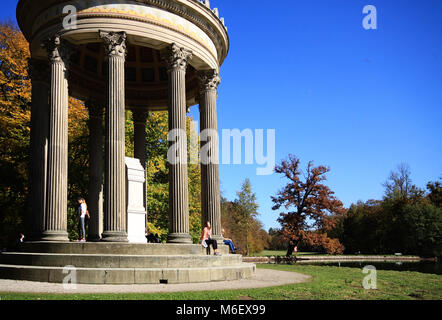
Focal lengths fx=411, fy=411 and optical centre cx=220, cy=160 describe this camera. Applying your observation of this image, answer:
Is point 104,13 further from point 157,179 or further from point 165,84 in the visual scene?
point 157,179

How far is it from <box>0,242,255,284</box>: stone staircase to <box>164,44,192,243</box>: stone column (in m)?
1.98

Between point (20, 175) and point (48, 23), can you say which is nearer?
point (48, 23)

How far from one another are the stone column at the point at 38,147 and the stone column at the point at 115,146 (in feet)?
22.4

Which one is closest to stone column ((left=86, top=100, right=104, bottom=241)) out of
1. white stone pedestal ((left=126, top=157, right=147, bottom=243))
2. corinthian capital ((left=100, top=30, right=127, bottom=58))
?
white stone pedestal ((left=126, top=157, right=147, bottom=243))

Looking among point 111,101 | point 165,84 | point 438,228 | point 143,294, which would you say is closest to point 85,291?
point 143,294

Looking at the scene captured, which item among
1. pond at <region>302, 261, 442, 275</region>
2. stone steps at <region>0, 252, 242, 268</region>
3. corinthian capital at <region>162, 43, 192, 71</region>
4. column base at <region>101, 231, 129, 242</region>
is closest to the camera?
stone steps at <region>0, 252, 242, 268</region>

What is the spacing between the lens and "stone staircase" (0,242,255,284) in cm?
1817

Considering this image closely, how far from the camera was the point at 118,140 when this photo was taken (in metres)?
23.7

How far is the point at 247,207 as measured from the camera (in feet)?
318

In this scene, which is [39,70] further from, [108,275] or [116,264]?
[108,275]

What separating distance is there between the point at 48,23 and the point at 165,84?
13.8 metres

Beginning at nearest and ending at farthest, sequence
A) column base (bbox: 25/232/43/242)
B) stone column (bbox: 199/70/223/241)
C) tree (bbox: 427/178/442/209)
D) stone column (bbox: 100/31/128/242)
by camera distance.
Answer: stone column (bbox: 100/31/128/242)
column base (bbox: 25/232/43/242)
stone column (bbox: 199/70/223/241)
tree (bbox: 427/178/442/209)

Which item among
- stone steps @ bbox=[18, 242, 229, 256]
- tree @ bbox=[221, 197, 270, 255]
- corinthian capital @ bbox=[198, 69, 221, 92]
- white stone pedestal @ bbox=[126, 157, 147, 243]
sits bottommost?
tree @ bbox=[221, 197, 270, 255]

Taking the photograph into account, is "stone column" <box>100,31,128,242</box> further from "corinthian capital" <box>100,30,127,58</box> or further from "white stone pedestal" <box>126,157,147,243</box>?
"white stone pedestal" <box>126,157,147,243</box>
